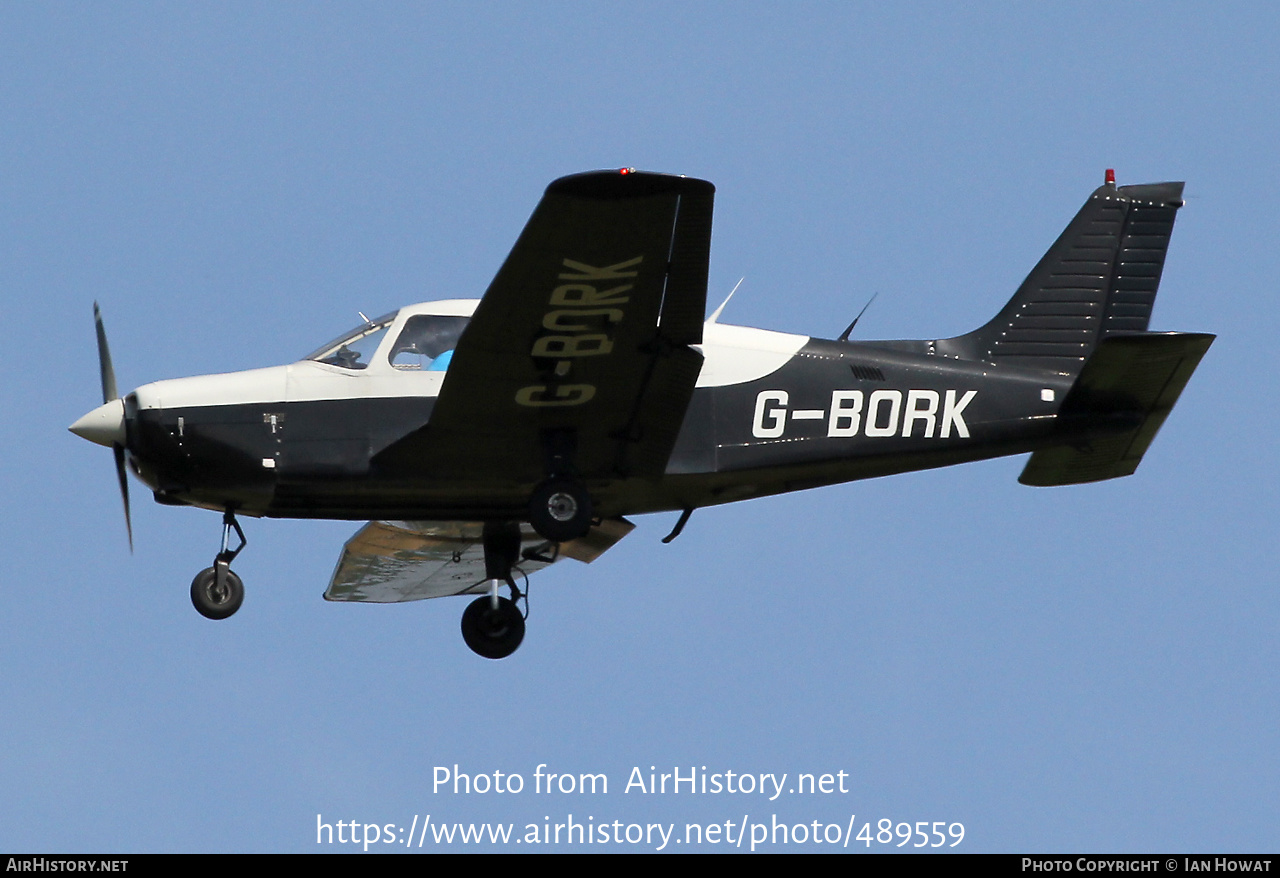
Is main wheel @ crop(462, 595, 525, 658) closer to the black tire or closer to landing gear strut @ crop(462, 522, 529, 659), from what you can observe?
landing gear strut @ crop(462, 522, 529, 659)

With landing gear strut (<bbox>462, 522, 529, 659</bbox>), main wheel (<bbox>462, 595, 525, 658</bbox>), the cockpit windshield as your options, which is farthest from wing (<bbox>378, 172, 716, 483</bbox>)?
main wheel (<bbox>462, 595, 525, 658</bbox>)

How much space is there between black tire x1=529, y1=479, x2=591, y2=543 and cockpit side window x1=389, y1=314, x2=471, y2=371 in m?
1.38

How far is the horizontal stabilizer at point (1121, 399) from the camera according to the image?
1514 cm

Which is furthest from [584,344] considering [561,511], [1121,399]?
[1121,399]

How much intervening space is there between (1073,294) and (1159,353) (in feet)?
5.31

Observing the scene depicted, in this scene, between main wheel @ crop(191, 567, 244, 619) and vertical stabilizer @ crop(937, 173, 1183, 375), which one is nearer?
main wheel @ crop(191, 567, 244, 619)

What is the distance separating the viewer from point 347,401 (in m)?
14.8

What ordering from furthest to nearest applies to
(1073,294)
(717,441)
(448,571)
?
(448,571)
(1073,294)
(717,441)

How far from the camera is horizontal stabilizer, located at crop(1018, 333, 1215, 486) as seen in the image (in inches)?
596

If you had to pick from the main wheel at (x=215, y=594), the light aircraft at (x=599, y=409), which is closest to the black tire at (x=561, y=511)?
the light aircraft at (x=599, y=409)

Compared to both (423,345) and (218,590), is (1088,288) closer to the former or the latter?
(423,345)
